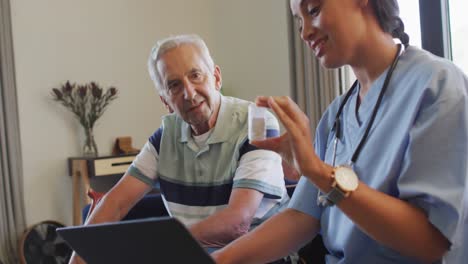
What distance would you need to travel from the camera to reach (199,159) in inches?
61.6

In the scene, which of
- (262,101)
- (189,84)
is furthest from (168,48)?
(262,101)

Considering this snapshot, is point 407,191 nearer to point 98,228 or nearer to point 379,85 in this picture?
point 379,85

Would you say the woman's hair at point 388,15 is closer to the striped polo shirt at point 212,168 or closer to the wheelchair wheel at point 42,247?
the striped polo shirt at point 212,168

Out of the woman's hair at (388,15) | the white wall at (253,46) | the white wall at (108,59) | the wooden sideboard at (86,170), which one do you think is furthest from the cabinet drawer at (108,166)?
the woman's hair at (388,15)

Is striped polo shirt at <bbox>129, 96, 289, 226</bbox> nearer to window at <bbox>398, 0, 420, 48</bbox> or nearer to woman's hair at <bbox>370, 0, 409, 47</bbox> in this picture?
woman's hair at <bbox>370, 0, 409, 47</bbox>

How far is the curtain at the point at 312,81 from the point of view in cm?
333

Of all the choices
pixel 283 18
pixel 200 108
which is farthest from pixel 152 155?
pixel 283 18

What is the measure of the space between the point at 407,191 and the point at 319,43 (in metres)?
0.32

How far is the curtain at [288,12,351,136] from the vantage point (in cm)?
333

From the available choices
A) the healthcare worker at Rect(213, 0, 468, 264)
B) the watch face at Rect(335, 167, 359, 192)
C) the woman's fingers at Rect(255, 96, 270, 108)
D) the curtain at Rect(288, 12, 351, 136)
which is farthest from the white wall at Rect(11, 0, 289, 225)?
the watch face at Rect(335, 167, 359, 192)

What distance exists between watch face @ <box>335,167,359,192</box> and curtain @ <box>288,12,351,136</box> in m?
2.50

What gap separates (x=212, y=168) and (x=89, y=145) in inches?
98.6

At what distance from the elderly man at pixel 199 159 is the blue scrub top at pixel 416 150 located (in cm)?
40

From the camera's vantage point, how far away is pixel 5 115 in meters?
3.46
